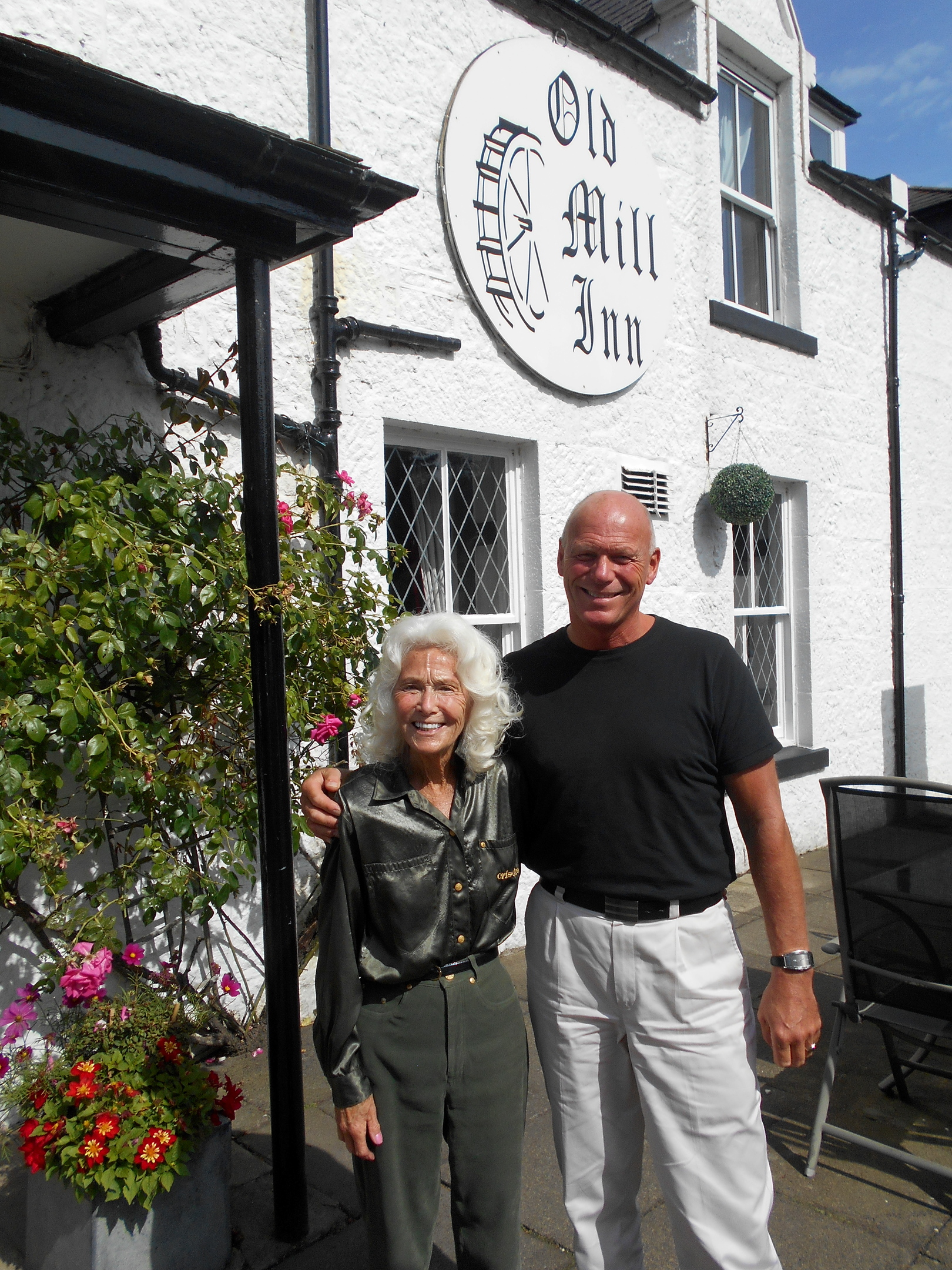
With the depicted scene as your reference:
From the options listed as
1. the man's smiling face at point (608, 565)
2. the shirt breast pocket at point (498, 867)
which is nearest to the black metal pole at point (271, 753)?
the shirt breast pocket at point (498, 867)

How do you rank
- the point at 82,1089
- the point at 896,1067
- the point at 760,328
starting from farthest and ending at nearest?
the point at 760,328
the point at 896,1067
the point at 82,1089

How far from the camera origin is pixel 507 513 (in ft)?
16.2

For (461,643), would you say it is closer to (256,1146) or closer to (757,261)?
(256,1146)

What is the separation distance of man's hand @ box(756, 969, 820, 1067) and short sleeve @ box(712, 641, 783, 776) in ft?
1.54

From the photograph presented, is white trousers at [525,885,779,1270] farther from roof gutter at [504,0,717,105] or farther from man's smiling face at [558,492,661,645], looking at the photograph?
roof gutter at [504,0,717,105]

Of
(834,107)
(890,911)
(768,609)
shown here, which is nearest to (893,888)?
(890,911)

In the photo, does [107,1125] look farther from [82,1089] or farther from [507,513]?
[507,513]

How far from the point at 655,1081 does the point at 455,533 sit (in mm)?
3103

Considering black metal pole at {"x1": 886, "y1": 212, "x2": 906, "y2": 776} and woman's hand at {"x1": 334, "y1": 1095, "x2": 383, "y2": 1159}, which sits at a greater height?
black metal pole at {"x1": 886, "y1": 212, "x2": 906, "y2": 776}

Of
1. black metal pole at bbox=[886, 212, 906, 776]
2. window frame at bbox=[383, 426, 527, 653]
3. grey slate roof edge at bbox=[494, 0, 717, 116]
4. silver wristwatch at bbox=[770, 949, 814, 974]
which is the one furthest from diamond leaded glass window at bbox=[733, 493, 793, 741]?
silver wristwatch at bbox=[770, 949, 814, 974]

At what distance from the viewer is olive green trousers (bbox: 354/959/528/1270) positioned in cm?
190

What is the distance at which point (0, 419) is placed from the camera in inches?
113

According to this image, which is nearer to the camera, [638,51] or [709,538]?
[638,51]

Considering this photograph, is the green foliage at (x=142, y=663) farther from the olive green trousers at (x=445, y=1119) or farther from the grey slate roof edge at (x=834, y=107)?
the grey slate roof edge at (x=834, y=107)
